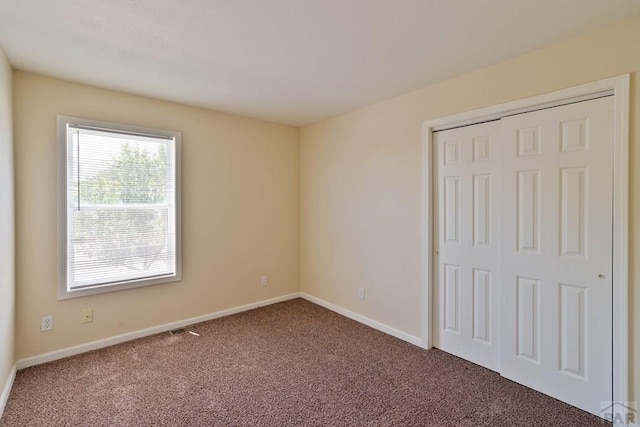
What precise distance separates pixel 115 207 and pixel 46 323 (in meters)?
1.13

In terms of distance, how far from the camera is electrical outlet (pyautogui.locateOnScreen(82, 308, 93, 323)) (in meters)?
2.81

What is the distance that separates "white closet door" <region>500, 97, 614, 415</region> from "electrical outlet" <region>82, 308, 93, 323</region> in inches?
143

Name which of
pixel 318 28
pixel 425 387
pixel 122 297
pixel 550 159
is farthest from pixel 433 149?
pixel 122 297

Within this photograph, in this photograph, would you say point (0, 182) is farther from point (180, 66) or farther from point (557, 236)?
point (557, 236)

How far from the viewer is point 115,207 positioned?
2.95 metres

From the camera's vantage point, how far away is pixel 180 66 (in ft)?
7.95

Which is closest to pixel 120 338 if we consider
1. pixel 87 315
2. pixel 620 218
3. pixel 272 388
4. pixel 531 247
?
pixel 87 315

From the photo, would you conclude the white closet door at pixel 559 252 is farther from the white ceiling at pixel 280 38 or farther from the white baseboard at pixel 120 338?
the white baseboard at pixel 120 338

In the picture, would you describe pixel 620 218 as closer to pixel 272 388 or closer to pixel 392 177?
pixel 392 177

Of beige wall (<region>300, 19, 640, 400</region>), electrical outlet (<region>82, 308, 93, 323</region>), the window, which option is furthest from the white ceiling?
electrical outlet (<region>82, 308, 93, 323</region>)

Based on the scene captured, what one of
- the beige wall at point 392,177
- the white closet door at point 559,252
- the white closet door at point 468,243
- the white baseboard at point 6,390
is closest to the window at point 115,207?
the white baseboard at point 6,390

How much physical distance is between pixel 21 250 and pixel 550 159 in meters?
4.19

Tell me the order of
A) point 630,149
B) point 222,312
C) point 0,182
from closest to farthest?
point 630,149, point 0,182, point 222,312

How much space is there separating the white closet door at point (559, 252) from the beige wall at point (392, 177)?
0.15 m
